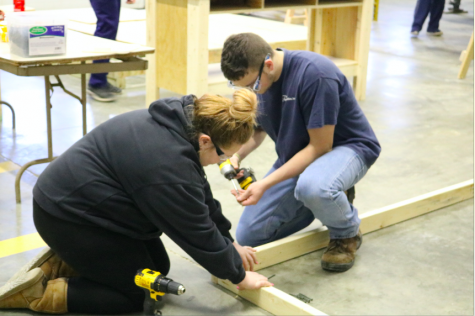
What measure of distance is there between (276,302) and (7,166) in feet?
6.91

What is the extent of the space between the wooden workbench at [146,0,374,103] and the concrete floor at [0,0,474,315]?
1.28ft

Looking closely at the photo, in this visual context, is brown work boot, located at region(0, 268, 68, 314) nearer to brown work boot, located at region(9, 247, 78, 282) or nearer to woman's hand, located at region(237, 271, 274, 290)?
brown work boot, located at region(9, 247, 78, 282)

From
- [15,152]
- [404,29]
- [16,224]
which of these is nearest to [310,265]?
[16,224]

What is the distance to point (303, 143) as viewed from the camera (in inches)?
91.7

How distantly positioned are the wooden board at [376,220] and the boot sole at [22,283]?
2.81 feet

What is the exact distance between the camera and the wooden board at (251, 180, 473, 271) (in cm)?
236

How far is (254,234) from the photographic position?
8.03 feet

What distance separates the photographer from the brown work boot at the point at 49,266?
1.98 m

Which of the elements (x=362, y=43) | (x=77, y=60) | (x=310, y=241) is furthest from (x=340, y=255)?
(x=362, y=43)

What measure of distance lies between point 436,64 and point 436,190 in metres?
3.80

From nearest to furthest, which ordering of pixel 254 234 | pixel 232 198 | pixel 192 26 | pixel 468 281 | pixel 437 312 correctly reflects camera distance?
1. pixel 437 312
2. pixel 468 281
3. pixel 254 234
4. pixel 232 198
5. pixel 192 26

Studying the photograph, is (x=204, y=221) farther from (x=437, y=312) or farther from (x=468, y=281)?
(x=468, y=281)

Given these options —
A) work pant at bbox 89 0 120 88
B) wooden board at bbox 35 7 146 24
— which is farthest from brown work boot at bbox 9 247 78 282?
wooden board at bbox 35 7 146 24

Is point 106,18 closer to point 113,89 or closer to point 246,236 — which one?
point 113,89
